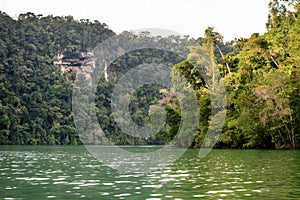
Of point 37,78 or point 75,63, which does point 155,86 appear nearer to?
point 37,78

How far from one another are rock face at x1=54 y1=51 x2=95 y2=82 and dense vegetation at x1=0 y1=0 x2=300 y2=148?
6.22 ft

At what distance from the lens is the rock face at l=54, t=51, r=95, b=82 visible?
147 m

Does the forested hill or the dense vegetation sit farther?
the forested hill

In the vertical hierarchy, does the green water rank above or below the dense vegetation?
below

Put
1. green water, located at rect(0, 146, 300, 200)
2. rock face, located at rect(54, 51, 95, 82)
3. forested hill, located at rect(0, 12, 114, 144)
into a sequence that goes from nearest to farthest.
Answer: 1. green water, located at rect(0, 146, 300, 200)
2. forested hill, located at rect(0, 12, 114, 144)
3. rock face, located at rect(54, 51, 95, 82)

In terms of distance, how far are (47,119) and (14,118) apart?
1017 cm

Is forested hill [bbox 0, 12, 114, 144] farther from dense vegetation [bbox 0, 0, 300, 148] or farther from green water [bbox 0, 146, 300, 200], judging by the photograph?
green water [bbox 0, 146, 300, 200]

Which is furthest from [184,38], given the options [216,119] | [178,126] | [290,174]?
[290,174]

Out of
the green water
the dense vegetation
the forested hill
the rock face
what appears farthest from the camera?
the rock face

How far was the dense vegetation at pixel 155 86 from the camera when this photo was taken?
51.3 metres

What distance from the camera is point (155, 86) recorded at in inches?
4943

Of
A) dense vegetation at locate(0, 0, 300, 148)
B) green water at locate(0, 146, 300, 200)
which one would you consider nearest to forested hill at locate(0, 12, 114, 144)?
dense vegetation at locate(0, 0, 300, 148)

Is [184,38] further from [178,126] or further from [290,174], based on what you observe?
[290,174]

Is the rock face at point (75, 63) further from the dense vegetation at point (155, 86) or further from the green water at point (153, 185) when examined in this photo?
the green water at point (153, 185)
